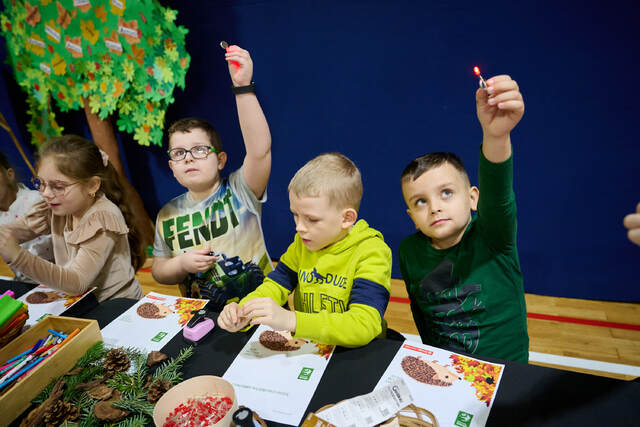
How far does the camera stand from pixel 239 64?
1325 mm

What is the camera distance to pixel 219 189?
152 cm

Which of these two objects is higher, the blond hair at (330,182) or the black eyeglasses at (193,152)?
the black eyeglasses at (193,152)

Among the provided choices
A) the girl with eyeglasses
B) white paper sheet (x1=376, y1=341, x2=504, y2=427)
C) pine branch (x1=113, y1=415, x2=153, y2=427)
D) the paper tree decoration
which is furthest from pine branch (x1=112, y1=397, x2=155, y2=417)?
the paper tree decoration

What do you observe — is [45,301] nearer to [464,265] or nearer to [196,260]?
[196,260]

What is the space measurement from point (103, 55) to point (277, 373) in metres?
2.42

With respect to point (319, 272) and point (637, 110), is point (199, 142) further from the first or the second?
point (637, 110)

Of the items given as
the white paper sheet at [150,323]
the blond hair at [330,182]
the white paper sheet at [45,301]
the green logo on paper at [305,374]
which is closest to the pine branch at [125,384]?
the white paper sheet at [150,323]

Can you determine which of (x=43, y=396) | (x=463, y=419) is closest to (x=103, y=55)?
(x=43, y=396)

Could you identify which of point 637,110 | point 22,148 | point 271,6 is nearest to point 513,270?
point 637,110

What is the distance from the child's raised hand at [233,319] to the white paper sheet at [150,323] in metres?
0.18

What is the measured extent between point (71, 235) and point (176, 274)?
443 millimetres

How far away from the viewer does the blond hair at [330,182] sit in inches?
42.1

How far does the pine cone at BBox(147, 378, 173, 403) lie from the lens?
823 mm

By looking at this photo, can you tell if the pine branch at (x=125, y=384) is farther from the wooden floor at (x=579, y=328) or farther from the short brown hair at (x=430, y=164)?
the wooden floor at (x=579, y=328)
